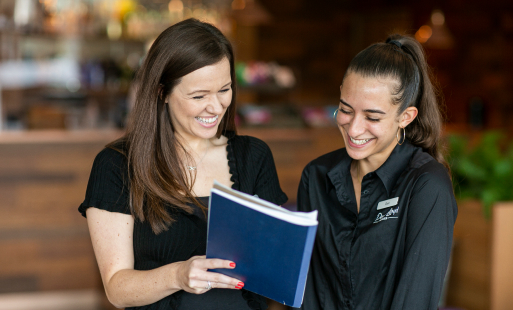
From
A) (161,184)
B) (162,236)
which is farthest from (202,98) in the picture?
(162,236)

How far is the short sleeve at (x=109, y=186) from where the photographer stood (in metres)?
1.52

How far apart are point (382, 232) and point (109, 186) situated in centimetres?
83

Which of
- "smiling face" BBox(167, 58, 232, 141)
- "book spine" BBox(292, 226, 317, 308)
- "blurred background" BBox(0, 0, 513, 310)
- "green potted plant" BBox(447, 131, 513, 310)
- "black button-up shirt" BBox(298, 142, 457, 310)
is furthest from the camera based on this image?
"blurred background" BBox(0, 0, 513, 310)

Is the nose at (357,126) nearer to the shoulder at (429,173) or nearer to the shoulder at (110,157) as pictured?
the shoulder at (429,173)

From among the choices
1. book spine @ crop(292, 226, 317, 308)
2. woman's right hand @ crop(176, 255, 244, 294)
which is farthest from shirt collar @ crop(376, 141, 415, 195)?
woman's right hand @ crop(176, 255, 244, 294)

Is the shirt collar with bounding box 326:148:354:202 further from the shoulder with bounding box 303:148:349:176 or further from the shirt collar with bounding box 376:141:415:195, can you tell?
the shirt collar with bounding box 376:141:415:195

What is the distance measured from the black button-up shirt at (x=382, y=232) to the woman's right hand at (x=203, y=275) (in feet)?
1.36

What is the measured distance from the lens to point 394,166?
1623mm

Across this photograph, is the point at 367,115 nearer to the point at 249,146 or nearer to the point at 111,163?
the point at 249,146

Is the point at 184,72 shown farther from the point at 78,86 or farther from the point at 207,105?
the point at 78,86

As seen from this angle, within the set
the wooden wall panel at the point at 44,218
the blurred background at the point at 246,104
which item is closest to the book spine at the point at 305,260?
the blurred background at the point at 246,104

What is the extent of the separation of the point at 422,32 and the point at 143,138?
6.11 metres

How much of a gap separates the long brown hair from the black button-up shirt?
470 millimetres

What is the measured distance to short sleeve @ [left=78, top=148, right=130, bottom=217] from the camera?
1.52 metres
